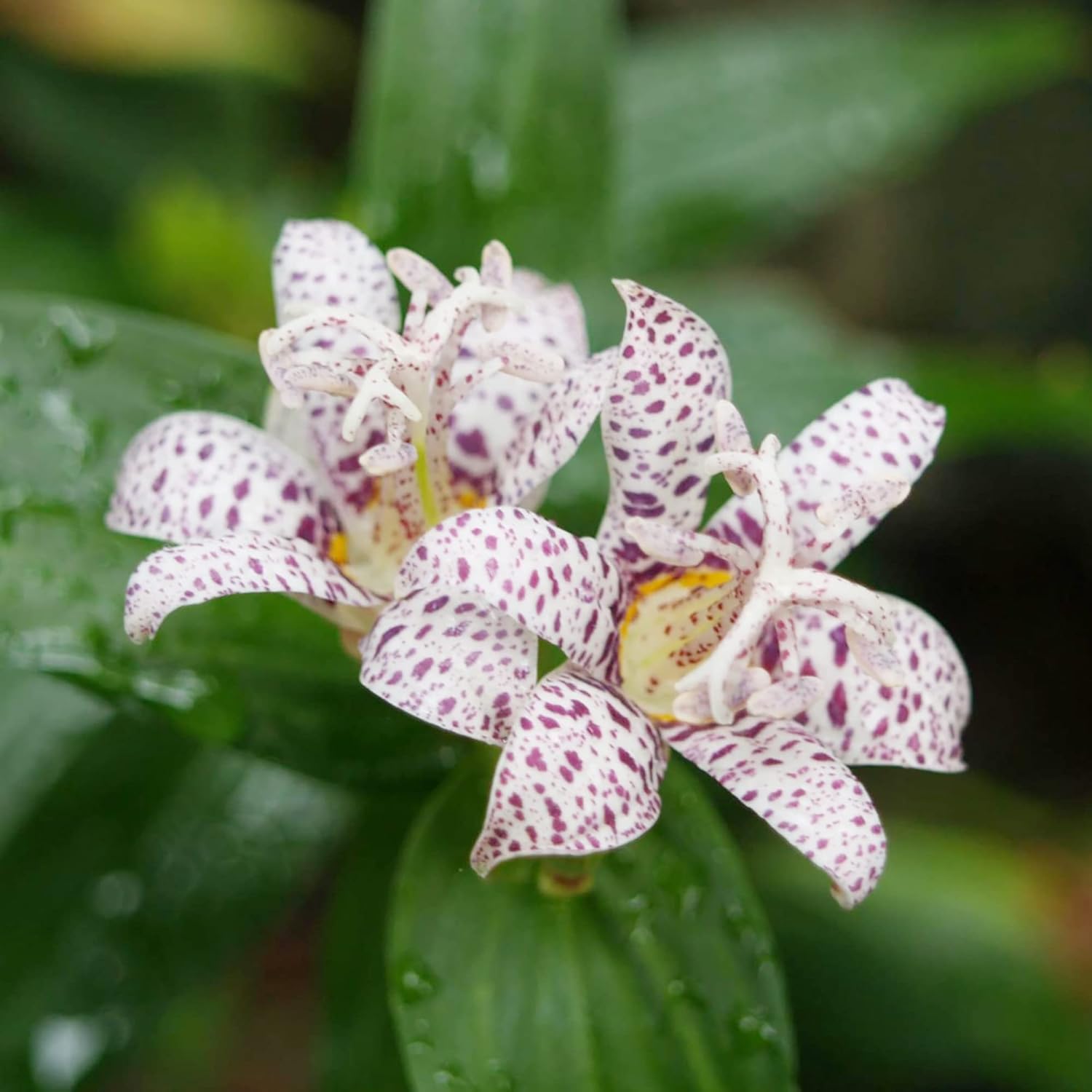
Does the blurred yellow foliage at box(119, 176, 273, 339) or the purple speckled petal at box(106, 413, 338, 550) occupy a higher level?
the purple speckled petal at box(106, 413, 338, 550)

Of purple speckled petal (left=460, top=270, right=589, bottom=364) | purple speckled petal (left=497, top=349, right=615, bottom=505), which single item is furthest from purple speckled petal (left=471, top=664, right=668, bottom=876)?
purple speckled petal (left=460, top=270, right=589, bottom=364)

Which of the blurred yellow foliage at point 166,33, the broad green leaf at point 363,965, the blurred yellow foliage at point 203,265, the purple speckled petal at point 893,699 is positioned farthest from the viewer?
the blurred yellow foliage at point 166,33

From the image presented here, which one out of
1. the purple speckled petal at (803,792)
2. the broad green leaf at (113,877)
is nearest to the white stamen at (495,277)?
the purple speckled petal at (803,792)

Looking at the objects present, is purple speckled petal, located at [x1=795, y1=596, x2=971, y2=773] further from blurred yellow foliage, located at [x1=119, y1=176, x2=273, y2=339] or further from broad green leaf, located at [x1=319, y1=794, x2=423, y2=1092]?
blurred yellow foliage, located at [x1=119, y1=176, x2=273, y2=339]

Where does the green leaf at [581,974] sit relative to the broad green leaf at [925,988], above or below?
above

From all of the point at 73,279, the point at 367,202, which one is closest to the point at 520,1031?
the point at 367,202

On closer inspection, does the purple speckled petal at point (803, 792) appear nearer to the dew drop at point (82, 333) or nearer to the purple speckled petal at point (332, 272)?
the purple speckled petal at point (332, 272)

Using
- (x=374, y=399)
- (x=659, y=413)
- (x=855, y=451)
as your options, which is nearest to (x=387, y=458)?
(x=374, y=399)
